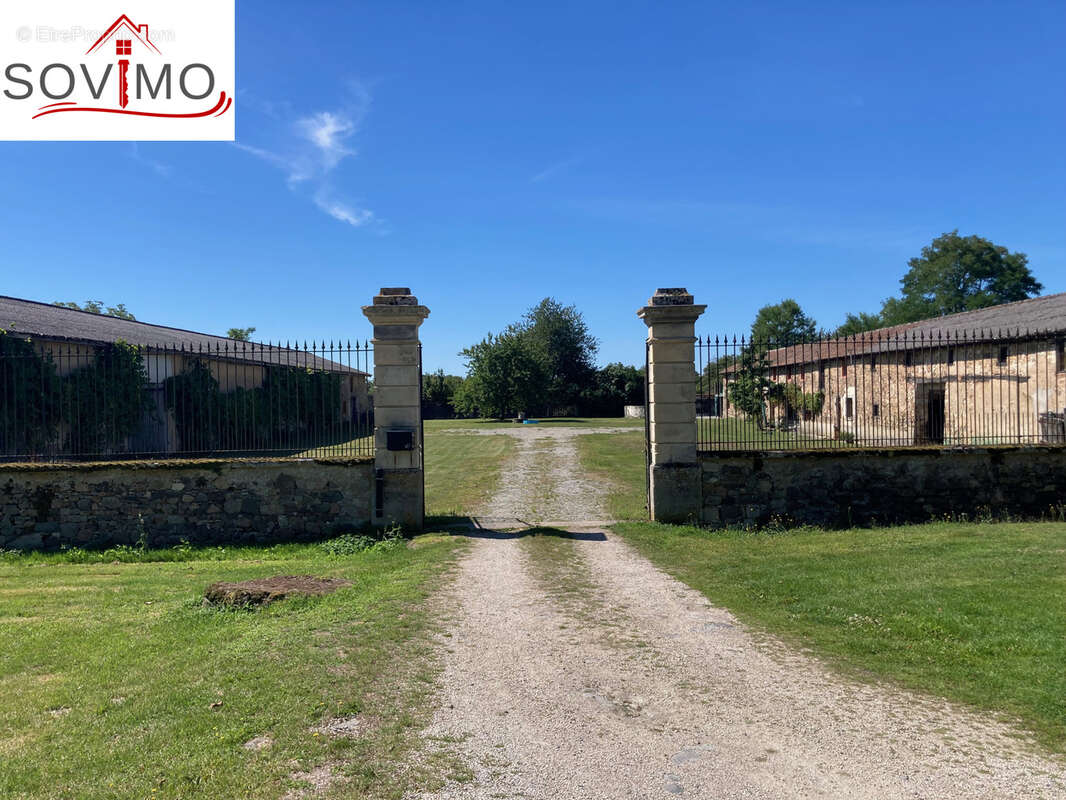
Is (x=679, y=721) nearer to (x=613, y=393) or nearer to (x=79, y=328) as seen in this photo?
(x=79, y=328)

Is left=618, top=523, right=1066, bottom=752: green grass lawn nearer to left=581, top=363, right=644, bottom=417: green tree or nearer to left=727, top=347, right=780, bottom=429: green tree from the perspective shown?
left=727, top=347, right=780, bottom=429: green tree

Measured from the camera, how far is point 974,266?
165 feet

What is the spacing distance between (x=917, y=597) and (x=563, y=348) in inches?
1989

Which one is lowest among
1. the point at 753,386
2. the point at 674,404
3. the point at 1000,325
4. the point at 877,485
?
the point at 877,485

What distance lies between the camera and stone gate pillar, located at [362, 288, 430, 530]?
10.1m

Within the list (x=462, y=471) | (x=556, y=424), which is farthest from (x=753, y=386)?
(x=556, y=424)

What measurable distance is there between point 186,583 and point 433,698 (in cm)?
484

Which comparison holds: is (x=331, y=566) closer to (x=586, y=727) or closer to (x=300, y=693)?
(x=300, y=693)

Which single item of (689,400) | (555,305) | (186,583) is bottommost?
(186,583)

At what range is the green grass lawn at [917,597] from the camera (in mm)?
4699

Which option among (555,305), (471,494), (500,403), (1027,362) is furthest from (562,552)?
(555,305)

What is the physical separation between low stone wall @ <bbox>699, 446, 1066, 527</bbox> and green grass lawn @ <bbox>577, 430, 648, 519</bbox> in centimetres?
157

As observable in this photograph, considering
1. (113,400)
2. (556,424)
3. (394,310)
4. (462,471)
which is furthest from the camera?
(556,424)

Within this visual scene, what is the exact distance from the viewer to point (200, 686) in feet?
15.0
